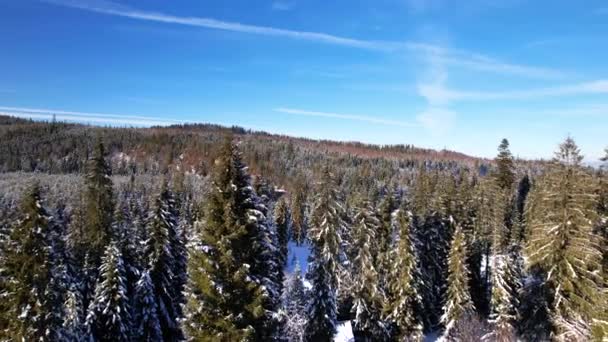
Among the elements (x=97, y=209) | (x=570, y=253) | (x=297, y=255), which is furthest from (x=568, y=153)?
(x=297, y=255)

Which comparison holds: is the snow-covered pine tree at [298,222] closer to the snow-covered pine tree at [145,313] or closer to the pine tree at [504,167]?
the pine tree at [504,167]


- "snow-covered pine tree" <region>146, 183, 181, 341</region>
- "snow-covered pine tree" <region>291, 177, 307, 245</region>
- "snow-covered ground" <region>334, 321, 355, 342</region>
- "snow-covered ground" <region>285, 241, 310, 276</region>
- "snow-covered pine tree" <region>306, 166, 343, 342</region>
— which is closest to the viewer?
"snow-covered pine tree" <region>306, 166, 343, 342</region>

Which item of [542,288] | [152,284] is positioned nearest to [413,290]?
[542,288]

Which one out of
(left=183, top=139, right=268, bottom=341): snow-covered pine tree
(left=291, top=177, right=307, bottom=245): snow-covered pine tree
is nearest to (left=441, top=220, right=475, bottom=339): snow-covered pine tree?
(left=183, top=139, right=268, bottom=341): snow-covered pine tree

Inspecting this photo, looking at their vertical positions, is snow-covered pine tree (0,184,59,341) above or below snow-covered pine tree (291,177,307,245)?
above

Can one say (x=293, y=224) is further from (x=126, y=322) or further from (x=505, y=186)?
(x=126, y=322)

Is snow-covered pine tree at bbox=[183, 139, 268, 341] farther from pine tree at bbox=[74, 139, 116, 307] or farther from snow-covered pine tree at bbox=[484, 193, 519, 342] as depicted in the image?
snow-covered pine tree at bbox=[484, 193, 519, 342]

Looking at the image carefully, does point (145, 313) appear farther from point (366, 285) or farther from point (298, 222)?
point (298, 222)

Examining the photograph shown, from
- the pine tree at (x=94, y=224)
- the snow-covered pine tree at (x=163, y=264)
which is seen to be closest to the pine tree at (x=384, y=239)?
the snow-covered pine tree at (x=163, y=264)

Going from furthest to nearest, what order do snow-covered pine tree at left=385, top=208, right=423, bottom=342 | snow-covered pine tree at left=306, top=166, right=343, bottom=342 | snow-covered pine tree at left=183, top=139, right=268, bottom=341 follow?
snow-covered pine tree at left=385, top=208, right=423, bottom=342 < snow-covered pine tree at left=306, top=166, right=343, bottom=342 < snow-covered pine tree at left=183, top=139, right=268, bottom=341
